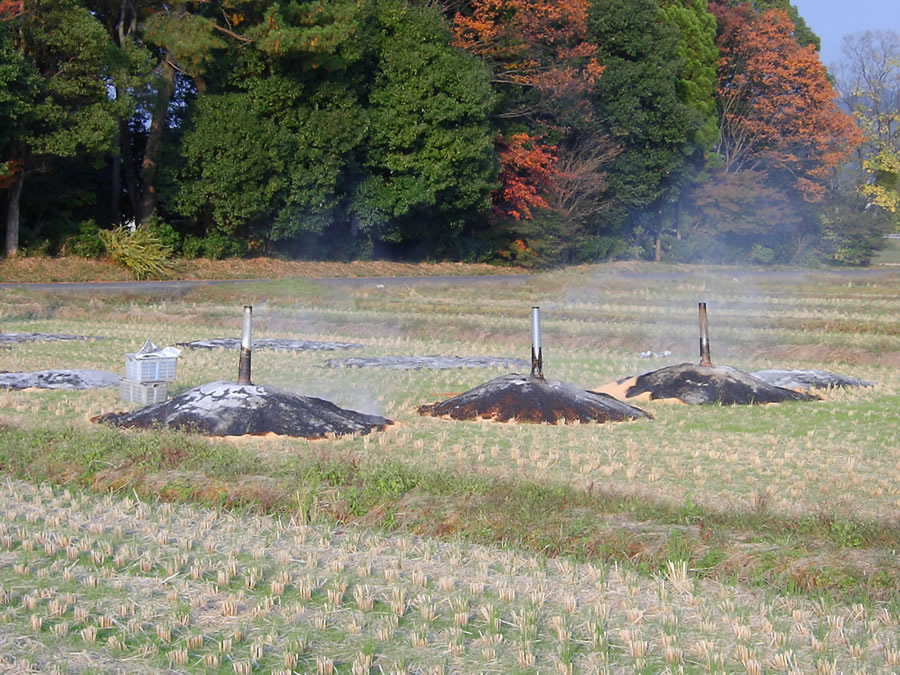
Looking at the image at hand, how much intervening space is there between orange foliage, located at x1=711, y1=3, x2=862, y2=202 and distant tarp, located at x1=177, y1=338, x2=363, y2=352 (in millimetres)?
32265

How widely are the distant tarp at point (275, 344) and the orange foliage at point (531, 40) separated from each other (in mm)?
21377

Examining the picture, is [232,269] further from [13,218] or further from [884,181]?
[884,181]

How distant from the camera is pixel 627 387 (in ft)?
40.0

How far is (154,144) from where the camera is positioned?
3055 centimetres

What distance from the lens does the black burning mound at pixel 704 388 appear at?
1159cm

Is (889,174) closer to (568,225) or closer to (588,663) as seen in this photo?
(568,225)

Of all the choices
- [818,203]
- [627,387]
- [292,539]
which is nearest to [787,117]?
[818,203]

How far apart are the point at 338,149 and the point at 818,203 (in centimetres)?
2478

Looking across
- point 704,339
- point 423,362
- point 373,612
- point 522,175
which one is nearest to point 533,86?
point 522,175

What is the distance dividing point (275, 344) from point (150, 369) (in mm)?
6971

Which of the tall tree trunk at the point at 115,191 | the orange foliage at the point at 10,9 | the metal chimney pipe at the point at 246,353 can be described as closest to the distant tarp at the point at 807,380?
the metal chimney pipe at the point at 246,353

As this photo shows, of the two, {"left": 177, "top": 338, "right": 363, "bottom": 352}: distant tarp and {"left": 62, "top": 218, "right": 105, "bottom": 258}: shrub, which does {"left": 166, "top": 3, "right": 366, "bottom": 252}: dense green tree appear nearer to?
{"left": 62, "top": 218, "right": 105, "bottom": 258}: shrub

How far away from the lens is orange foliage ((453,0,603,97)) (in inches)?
1457

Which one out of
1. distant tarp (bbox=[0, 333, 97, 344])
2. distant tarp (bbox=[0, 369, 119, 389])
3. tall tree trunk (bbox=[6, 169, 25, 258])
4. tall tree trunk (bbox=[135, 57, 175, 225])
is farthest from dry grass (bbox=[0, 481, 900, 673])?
tall tree trunk (bbox=[135, 57, 175, 225])
